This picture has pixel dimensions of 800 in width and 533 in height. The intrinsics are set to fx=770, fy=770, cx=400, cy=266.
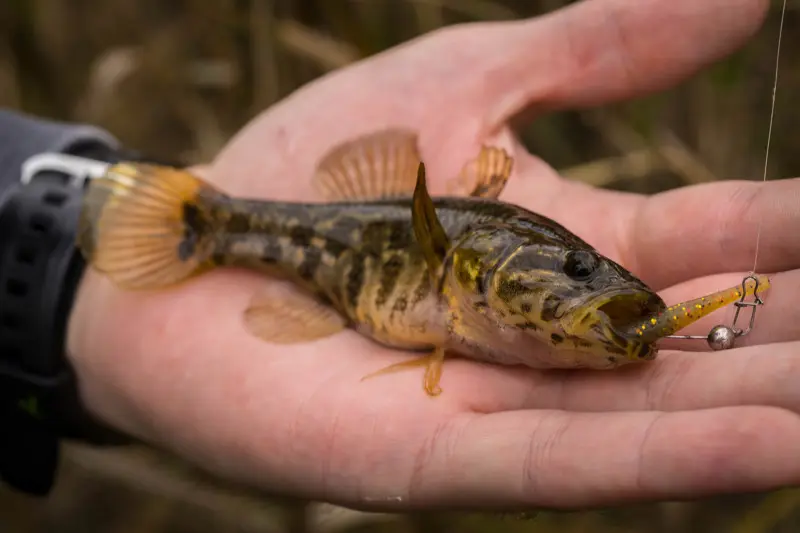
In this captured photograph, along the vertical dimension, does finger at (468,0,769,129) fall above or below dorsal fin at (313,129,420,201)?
above

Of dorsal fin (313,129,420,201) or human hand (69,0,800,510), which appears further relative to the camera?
dorsal fin (313,129,420,201)

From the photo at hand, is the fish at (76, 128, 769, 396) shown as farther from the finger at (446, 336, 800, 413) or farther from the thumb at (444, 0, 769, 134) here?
the thumb at (444, 0, 769, 134)

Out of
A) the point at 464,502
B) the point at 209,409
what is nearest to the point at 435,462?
the point at 464,502

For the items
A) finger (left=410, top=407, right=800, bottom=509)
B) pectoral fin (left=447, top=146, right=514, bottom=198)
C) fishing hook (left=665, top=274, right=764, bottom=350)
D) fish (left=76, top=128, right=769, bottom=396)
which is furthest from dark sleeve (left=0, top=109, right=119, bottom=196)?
fishing hook (left=665, top=274, right=764, bottom=350)

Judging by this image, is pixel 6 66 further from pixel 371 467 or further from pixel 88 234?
pixel 371 467

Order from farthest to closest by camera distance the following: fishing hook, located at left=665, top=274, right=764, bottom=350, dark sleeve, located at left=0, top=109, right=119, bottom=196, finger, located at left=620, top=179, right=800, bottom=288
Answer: dark sleeve, located at left=0, top=109, right=119, bottom=196 < finger, located at left=620, top=179, right=800, bottom=288 < fishing hook, located at left=665, top=274, right=764, bottom=350

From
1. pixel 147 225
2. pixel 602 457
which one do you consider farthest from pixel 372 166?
pixel 602 457
